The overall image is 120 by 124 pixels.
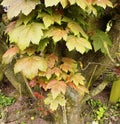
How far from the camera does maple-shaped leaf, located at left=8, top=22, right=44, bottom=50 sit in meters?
1.50

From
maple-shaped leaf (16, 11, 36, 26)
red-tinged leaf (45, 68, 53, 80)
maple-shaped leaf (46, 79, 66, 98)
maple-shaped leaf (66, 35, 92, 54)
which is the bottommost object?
maple-shaped leaf (46, 79, 66, 98)

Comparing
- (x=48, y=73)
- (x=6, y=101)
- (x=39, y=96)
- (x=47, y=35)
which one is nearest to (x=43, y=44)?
(x=47, y=35)

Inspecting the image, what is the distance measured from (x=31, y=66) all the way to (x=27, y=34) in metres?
0.19

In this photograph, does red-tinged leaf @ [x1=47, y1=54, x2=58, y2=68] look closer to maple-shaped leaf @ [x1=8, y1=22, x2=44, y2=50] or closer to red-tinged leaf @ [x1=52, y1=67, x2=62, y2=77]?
red-tinged leaf @ [x1=52, y1=67, x2=62, y2=77]

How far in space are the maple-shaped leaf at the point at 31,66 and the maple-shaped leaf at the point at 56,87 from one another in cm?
14

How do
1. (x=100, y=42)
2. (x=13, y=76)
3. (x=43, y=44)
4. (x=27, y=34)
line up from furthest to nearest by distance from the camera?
(x=13, y=76)
(x=100, y=42)
(x=43, y=44)
(x=27, y=34)

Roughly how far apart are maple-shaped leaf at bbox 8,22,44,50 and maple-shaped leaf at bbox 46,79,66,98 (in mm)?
334

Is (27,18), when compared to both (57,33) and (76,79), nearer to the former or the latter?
(57,33)

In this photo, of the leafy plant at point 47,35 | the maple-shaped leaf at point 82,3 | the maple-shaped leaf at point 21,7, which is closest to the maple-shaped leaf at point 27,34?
the leafy plant at point 47,35

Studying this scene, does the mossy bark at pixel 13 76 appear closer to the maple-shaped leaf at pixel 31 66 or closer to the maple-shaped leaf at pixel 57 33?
the maple-shaped leaf at pixel 31 66

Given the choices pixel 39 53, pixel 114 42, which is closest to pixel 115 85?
pixel 114 42

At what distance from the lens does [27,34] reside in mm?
1518

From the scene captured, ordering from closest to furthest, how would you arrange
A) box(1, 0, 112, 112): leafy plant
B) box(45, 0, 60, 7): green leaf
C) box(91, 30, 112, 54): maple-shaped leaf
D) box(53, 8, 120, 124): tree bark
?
box(45, 0, 60, 7): green leaf, box(1, 0, 112, 112): leafy plant, box(91, 30, 112, 54): maple-shaped leaf, box(53, 8, 120, 124): tree bark

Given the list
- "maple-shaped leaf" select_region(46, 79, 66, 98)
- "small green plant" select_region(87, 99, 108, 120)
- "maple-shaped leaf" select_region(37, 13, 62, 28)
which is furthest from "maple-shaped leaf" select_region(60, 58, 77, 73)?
"small green plant" select_region(87, 99, 108, 120)
